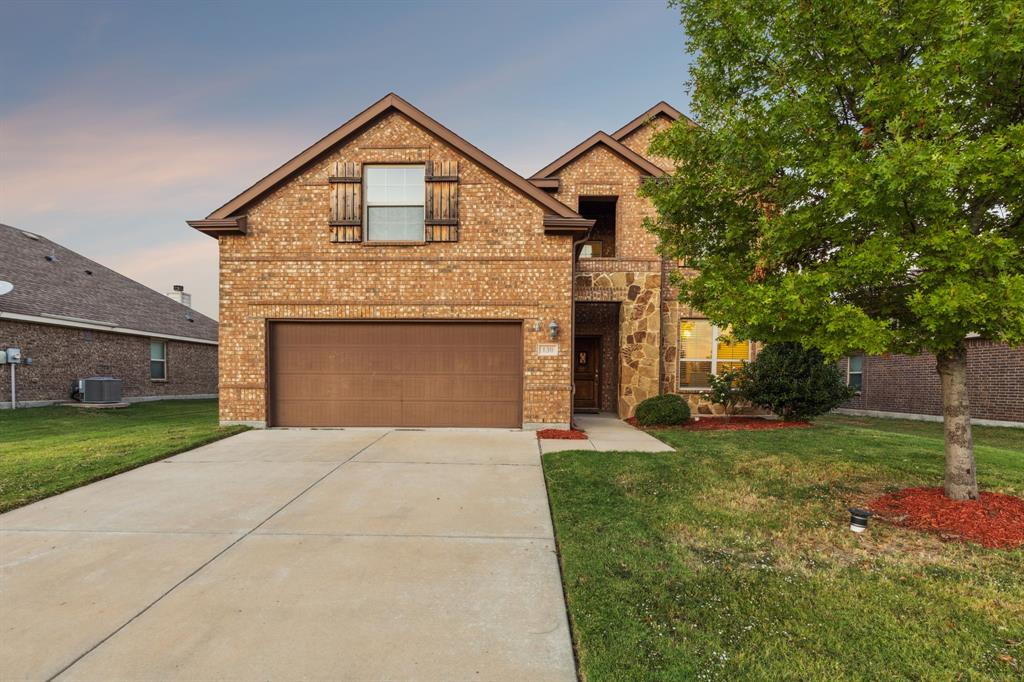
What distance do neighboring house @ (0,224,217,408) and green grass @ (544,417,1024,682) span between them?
1800 cm

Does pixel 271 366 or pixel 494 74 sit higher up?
pixel 494 74

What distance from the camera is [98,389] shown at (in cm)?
1433

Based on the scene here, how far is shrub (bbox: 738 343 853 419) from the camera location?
10.5 m

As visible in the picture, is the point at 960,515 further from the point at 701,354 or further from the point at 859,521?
the point at 701,354

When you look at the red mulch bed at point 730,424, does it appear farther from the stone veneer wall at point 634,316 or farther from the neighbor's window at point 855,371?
the neighbor's window at point 855,371

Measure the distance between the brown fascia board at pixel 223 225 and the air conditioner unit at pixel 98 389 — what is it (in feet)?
29.4

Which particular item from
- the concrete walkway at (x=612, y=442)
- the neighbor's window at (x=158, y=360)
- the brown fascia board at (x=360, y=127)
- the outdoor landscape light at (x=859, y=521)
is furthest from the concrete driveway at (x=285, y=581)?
the neighbor's window at (x=158, y=360)

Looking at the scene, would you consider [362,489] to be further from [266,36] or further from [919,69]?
[266,36]

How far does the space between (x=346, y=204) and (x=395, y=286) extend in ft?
7.08

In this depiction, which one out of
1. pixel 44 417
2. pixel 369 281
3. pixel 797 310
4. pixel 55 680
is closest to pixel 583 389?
pixel 369 281

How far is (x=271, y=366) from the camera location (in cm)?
1001

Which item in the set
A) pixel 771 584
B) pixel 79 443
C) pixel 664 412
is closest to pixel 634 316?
pixel 664 412

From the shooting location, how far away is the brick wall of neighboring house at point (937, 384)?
1221 cm

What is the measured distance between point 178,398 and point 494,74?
19.0 meters
